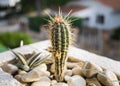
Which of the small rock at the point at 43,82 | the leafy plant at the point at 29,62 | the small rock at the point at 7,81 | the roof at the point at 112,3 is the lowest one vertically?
the small rock at the point at 43,82

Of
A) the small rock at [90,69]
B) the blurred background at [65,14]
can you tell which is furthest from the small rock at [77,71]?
the blurred background at [65,14]

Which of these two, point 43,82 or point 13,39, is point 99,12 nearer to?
point 13,39

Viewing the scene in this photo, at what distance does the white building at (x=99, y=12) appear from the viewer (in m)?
20.6

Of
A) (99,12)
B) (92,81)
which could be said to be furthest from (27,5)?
(92,81)

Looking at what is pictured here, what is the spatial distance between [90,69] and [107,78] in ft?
0.47

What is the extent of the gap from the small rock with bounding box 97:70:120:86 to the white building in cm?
1858

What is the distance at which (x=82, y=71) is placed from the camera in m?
1.93

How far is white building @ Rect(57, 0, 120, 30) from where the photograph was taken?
810 inches

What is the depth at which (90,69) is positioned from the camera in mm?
1879

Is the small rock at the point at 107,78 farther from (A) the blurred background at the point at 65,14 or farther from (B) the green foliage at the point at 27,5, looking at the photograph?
(B) the green foliage at the point at 27,5

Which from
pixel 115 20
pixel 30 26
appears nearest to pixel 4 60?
pixel 30 26

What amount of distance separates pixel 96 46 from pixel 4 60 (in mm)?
12483

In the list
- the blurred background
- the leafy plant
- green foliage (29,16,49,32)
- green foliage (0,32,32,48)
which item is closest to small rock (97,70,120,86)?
the leafy plant

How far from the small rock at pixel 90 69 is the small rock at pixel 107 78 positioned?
50 millimetres
